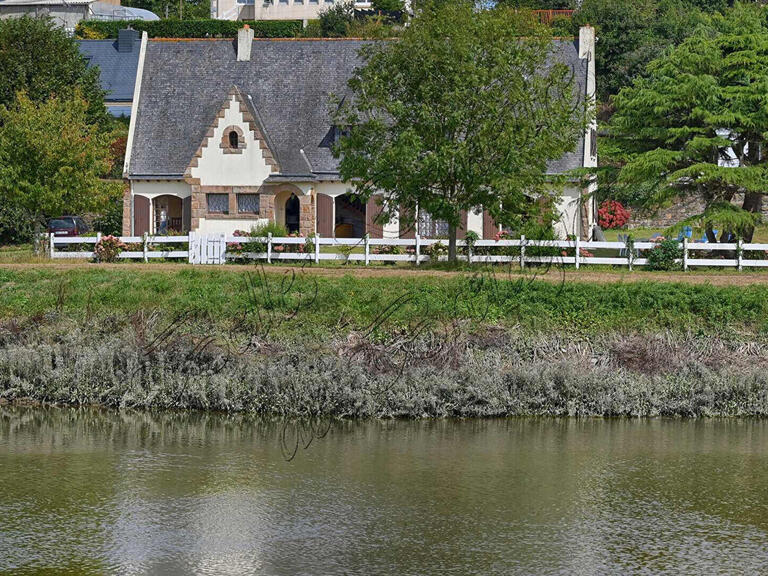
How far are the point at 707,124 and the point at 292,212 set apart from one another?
17.6 metres

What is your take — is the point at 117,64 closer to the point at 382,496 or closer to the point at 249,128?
the point at 249,128

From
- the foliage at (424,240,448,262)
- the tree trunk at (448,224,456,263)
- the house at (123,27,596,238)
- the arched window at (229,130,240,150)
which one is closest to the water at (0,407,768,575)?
the tree trunk at (448,224,456,263)

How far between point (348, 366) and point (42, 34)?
35.8m

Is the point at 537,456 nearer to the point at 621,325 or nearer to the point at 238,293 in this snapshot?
the point at 621,325

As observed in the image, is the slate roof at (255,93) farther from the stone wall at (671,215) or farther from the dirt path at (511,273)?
the dirt path at (511,273)

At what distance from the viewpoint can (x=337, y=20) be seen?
265ft

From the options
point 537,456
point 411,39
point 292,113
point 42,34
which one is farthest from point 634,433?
point 42,34

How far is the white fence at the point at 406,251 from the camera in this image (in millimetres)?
33531

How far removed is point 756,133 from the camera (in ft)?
118

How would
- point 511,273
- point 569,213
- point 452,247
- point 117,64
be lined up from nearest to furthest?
point 511,273
point 452,247
point 569,213
point 117,64

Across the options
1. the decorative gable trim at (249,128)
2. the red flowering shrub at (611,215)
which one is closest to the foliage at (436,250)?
the decorative gable trim at (249,128)

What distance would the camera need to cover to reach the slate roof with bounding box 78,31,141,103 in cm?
7250

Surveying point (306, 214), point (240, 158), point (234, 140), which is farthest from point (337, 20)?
point (306, 214)

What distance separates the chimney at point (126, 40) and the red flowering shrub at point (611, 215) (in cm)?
3748
